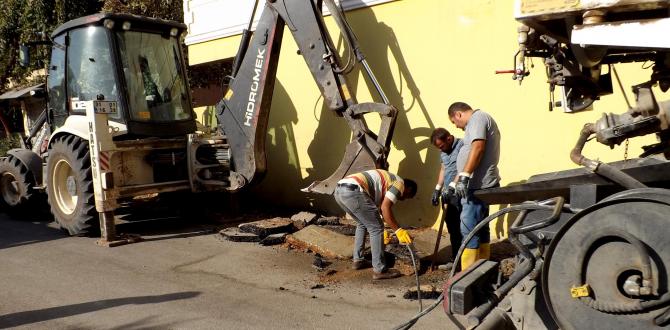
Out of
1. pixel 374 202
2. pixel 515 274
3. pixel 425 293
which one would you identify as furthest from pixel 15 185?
pixel 515 274

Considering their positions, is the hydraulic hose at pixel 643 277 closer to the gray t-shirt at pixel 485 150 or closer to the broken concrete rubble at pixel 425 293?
the broken concrete rubble at pixel 425 293

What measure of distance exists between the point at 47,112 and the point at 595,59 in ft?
26.8

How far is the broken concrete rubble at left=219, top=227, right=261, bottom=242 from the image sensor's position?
7.42m

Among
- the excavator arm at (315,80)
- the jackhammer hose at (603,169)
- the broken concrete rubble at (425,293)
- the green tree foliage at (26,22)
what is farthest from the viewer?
the green tree foliage at (26,22)

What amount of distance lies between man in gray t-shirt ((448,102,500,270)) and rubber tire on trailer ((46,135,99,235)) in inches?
190

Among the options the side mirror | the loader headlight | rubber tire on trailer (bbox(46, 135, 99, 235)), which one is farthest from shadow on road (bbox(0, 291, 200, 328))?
the side mirror

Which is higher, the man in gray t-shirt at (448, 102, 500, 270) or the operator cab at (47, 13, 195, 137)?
the operator cab at (47, 13, 195, 137)

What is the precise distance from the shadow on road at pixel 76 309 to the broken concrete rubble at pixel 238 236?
1.94 meters

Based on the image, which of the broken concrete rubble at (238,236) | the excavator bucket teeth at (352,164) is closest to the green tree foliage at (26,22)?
the broken concrete rubble at (238,236)

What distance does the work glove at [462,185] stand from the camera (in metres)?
5.23

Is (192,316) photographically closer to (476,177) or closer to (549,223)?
(476,177)

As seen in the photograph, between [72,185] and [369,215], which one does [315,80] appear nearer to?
[369,215]

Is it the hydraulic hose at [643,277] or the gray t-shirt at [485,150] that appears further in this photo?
the gray t-shirt at [485,150]

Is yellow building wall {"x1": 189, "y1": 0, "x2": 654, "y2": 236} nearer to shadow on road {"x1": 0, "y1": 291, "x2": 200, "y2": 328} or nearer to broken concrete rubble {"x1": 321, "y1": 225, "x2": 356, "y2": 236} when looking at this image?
broken concrete rubble {"x1": 321, "y1": 225, "x2": 356, "y2": 236}
